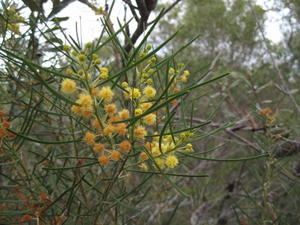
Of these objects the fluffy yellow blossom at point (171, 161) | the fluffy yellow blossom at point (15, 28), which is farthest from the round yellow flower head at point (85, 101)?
the fluffy yellow blossom at point (15, 28)

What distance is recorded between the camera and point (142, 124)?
3.06 ft

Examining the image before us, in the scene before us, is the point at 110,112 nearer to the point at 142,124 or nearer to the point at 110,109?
the point at 110,109

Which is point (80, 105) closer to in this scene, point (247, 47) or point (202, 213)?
point (202, 213)

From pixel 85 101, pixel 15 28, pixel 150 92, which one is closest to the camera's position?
pixel 85 101

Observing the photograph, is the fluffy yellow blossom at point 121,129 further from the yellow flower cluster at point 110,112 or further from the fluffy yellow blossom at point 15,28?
the fluffy yellow blossom at point 15,28

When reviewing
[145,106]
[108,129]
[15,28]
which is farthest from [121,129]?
[15,28]

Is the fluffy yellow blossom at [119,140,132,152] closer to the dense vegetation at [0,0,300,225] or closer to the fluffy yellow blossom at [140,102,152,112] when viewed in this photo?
the dense vegetation at [0,0,300,225]

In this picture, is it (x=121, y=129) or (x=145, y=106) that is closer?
(x=121, y=129)

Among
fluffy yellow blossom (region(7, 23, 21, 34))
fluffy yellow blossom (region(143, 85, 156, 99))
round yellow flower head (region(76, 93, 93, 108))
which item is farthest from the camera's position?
fluffy yellow blossom (region(7, 23, 21, 34))

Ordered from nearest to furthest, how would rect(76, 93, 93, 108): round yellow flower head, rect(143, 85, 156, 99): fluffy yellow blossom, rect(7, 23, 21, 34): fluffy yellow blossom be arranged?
rect(76, 93, 93, 108): round yellow flower head
rect(143, 85, 156, 99): fluffy yellow blossom
rect(7, 23, 21, 34): fluffy yellow blossom

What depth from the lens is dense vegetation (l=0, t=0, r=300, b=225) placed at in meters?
0.81

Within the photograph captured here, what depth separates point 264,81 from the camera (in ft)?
14.7

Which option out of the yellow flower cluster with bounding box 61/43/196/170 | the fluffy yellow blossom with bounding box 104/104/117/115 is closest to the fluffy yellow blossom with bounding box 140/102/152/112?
the yellow flower cluster with bounding box 61/43/196/170

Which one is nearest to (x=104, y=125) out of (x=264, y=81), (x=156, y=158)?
(x=156, y=158)
